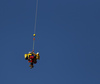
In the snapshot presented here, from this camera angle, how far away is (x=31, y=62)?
3183 centimetres

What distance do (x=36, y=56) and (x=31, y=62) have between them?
133cm

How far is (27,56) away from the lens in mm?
31859

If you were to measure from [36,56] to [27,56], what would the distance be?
1.50m

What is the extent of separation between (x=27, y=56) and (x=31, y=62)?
3.65ft

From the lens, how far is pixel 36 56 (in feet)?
103
